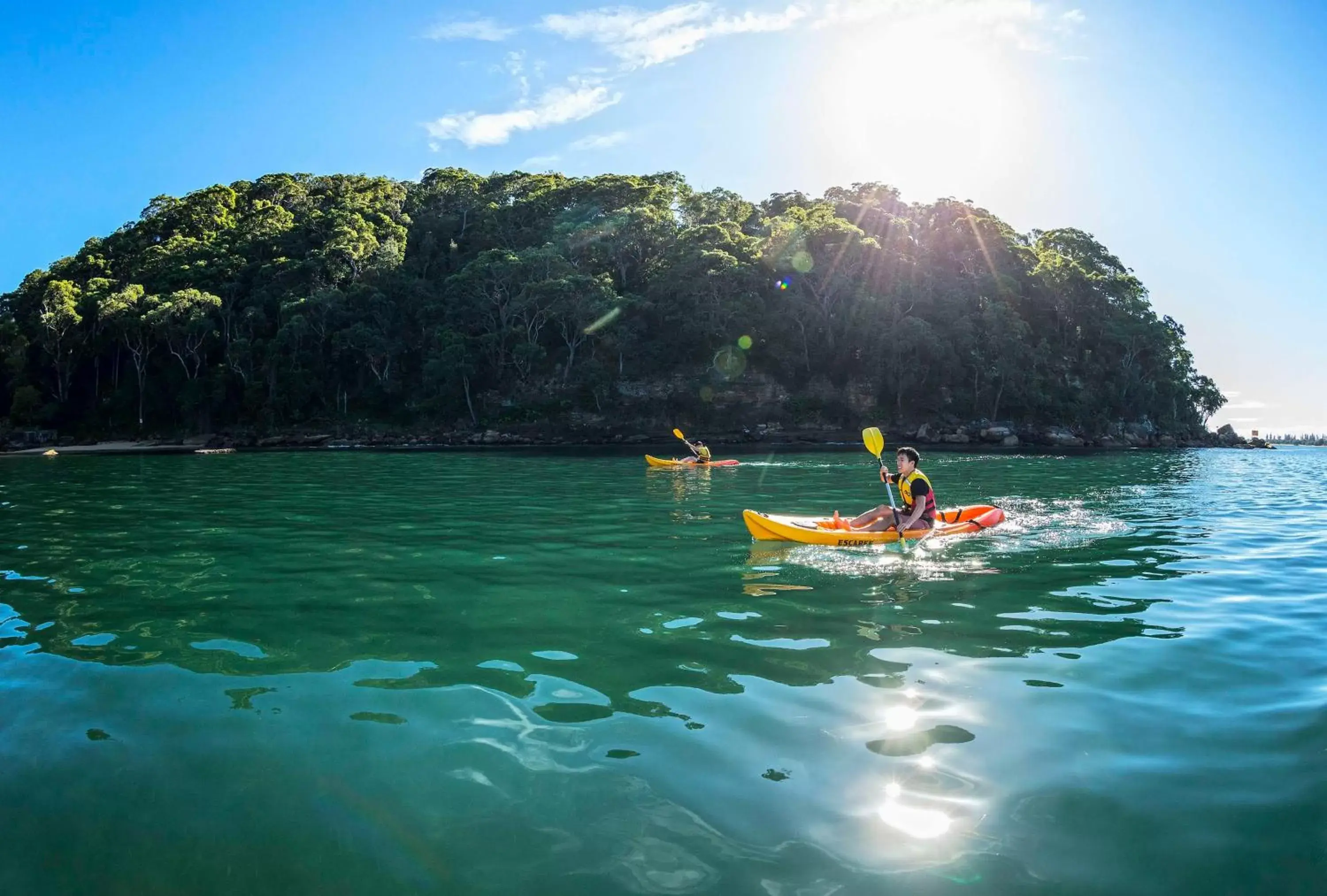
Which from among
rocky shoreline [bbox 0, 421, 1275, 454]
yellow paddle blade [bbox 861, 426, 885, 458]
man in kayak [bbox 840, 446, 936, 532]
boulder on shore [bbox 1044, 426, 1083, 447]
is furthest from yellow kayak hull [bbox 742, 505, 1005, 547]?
boulder on shore [bbox 1044, 426, 1083, 447]

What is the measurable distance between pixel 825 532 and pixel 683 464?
15104mm

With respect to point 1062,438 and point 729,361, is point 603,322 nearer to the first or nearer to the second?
point 729,361

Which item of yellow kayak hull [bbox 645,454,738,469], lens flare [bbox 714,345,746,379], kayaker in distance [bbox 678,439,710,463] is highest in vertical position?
lens flare [bbox 714,345,746,379]

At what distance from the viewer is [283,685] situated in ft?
15.8

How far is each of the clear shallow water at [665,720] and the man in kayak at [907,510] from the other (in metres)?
0.46

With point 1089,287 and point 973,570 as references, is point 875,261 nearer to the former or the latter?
point 1089,287

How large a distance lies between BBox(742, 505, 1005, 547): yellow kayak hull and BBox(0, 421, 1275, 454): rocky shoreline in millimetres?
31564

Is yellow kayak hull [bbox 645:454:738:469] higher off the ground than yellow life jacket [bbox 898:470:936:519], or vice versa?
yellow life jacket [bbox 898:470:936:519]

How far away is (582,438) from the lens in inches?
1826

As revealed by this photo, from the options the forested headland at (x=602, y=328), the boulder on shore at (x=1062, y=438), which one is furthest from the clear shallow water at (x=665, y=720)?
the boulder on shore at (x=1062, y=438)

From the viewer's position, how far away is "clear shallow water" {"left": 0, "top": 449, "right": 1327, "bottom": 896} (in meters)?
2.96

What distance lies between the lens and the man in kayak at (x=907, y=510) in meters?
9.59

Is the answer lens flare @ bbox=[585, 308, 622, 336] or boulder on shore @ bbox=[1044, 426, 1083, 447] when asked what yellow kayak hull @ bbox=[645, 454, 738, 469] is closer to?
lens flare @ bbox=[585, 308, 622, 336]

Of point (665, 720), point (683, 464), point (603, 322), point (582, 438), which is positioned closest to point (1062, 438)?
point (603, 322)
